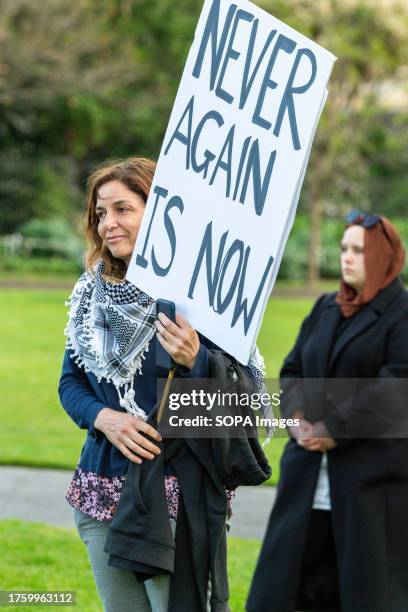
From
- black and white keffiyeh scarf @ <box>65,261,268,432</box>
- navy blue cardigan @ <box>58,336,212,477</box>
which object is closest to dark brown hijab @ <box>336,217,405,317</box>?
black and white keffiyeh scarf @ <box>65,261,268,432</box>

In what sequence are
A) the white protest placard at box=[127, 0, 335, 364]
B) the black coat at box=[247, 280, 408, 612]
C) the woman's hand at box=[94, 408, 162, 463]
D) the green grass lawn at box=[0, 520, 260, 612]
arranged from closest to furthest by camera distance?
1. the white protest placard at box=[127, 0, 335, 364]
2. the woman's hand at box=[94, 408, 162, 463]
3. the black coat at box=[247, 280, 408, 612]
4. the green grass lawn at box=[0, 520, 260, 612]

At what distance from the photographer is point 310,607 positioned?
4.48m

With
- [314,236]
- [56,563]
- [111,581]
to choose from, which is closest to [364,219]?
[111,581]

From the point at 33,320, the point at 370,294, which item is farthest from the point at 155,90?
the point at 370,294

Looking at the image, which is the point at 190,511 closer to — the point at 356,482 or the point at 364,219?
the point at 356,482

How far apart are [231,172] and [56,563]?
11.2ft

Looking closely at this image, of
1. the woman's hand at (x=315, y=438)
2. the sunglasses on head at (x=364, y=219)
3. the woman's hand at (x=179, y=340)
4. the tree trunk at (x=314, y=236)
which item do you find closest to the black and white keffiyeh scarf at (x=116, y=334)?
the woman's hand at (x=179, y=340)

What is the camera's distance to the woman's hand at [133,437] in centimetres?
293

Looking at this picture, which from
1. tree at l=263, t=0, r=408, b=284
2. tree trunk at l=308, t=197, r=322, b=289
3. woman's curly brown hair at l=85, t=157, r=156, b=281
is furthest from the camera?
tree trunk at l=308, t=197, r=322, b=289

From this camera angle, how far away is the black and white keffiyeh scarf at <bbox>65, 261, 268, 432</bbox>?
3.03 metres

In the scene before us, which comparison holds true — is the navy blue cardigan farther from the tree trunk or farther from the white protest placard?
the tree trunk

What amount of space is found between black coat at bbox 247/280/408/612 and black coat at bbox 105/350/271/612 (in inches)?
56.5

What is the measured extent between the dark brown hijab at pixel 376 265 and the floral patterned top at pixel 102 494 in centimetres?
185

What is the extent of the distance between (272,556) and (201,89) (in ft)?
7.30
